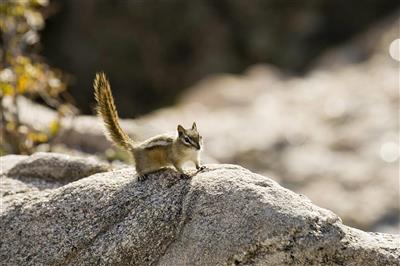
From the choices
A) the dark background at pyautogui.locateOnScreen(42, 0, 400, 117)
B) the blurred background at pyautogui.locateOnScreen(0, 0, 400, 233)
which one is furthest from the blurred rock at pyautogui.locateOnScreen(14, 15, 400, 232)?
the dark background at pyautogui.locateOnScreen(42, 0, 400, 117)

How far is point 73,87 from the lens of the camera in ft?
94.7

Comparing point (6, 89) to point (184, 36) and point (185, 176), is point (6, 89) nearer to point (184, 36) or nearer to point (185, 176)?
point (185, 176)

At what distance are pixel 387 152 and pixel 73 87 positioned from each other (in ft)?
41.5

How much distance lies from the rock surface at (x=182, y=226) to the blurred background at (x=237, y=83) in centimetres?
393

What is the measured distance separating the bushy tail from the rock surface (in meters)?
0.80

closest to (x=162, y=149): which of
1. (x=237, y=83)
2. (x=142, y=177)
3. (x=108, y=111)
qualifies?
(x=142, y=177)

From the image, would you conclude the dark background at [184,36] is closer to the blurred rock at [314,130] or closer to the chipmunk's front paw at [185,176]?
the blurred rock at [314,130]

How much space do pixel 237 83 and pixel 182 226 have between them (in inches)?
761

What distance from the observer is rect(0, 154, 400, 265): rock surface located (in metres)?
6.77

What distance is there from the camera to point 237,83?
26.2 metres

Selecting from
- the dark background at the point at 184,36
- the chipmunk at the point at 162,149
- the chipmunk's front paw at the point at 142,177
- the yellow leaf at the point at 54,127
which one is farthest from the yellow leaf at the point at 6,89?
the dark background at the point at 184,36

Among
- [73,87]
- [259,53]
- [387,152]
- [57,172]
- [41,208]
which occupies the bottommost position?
[41,208]

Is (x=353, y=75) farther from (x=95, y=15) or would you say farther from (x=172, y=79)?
(x=95, y=15)

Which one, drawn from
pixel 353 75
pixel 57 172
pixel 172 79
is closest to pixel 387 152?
pixel 353 75
